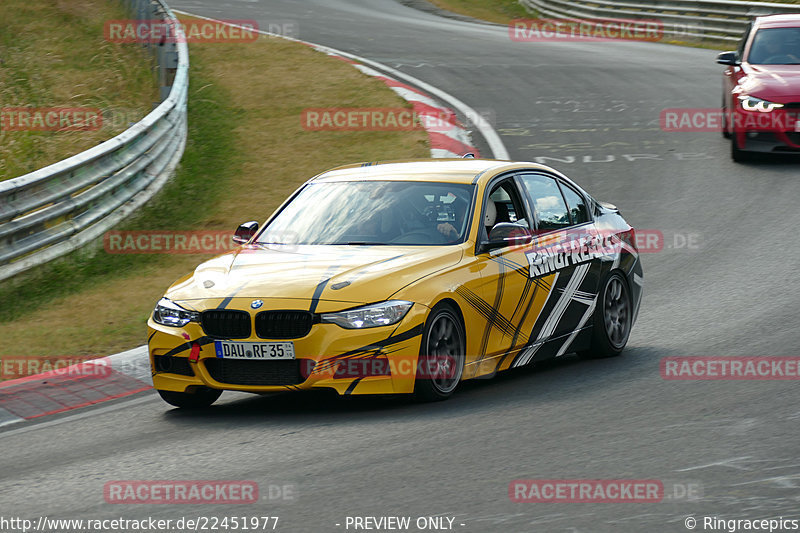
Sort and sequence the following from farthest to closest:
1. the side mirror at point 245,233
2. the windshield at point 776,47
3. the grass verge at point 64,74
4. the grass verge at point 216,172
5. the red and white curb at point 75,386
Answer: the windshield at point 776,47, the grass verge at point 64,74, the grass verge at point 216,172, the side mirror at point 245,233, the red and white curb at point 75,386

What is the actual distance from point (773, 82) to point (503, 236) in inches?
365

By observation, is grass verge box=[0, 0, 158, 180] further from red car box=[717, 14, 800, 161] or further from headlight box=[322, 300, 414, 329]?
headlight box=[322, 300, 414, 329]

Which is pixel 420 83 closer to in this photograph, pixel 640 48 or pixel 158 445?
pixel 640 48

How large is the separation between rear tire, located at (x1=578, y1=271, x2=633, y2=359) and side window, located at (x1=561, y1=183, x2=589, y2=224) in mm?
495

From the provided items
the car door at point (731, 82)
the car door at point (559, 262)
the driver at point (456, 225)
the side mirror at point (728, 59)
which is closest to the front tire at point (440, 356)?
the driver at point (456, 225)

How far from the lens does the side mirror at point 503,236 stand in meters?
8.34

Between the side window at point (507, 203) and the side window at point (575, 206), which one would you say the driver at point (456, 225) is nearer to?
the side window at point (507, 203)

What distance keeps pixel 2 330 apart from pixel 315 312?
4051 mm

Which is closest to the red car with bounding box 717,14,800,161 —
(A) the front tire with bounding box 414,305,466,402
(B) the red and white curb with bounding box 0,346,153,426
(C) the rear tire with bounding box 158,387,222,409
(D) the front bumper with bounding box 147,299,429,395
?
(A) the front tire with bounding box 414,305,466,402

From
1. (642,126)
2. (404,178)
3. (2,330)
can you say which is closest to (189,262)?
(2,330)

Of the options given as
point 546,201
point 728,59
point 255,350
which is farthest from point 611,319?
point 728,59

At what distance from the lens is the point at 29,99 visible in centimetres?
1916

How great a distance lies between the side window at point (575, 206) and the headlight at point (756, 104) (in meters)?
7.24

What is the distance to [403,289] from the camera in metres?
7.54
